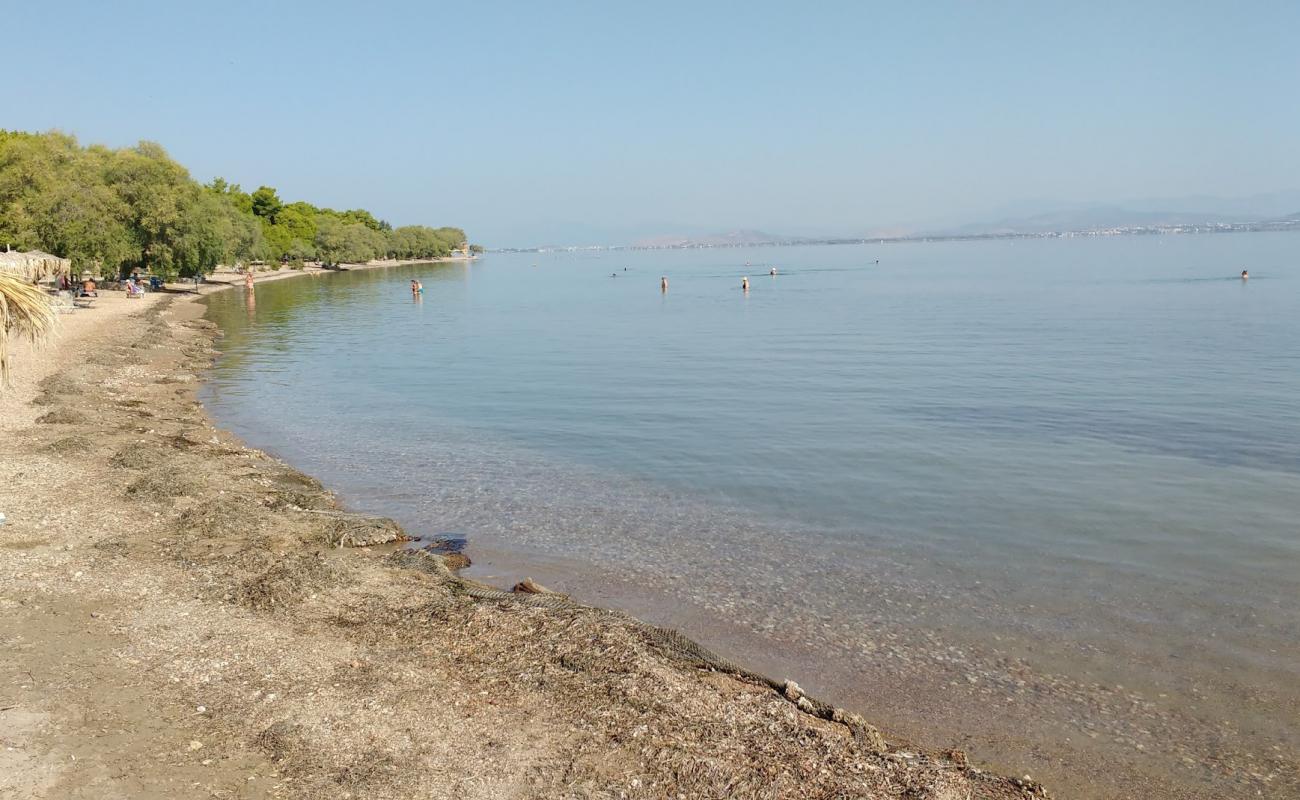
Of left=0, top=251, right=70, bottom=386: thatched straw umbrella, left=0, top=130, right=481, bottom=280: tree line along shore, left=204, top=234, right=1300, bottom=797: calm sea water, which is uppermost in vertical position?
left=0, top=130, right=481, bottom=280: tree line along shore

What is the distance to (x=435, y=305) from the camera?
259 feet

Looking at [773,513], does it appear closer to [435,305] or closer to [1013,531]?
[1013,531]

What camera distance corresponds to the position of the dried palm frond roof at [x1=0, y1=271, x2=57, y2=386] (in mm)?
15445

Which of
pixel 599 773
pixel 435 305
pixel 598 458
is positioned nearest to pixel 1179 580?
pixel 599 773

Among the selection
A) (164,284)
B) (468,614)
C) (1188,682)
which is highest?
(164,284)

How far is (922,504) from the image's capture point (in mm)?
17453

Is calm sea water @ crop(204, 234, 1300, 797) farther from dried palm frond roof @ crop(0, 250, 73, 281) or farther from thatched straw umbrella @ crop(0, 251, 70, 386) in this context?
dried palm frond roof @ crop(0, 250, 73, 281)

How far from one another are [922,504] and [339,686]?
11948 mm

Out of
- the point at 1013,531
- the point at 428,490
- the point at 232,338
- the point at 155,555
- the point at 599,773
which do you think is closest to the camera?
the point at 599,773

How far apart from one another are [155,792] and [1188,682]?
10.4 metres

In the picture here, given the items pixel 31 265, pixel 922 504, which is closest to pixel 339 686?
pixel 922 504

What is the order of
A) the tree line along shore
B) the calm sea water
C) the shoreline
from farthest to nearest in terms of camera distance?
the tree line along shore → the calm sea water → the shoreline

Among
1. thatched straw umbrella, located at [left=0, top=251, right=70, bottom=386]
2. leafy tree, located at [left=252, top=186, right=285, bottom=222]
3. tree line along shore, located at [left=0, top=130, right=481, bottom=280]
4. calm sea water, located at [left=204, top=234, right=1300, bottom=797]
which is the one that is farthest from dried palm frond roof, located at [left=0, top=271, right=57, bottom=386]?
leafy tree, located at [left=252, top=186, right=285, bottom=222]

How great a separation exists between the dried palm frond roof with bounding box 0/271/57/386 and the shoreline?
324 centimetres
